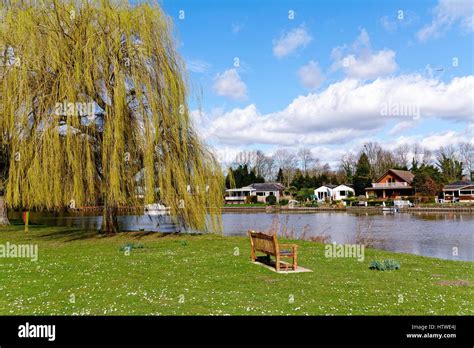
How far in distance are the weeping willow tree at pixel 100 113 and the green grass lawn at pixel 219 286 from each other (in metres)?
3.75

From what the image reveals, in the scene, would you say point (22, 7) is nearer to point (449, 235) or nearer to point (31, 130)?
point (31, 130)

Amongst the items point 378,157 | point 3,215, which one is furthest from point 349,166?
point 3,215

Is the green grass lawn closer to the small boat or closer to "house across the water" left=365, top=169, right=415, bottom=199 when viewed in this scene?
the small boat

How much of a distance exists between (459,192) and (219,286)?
233 ft

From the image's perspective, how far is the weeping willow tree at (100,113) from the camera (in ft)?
52.5

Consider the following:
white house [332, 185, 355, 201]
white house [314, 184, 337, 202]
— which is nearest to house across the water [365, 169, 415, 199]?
white house [332, 185, 355, 201]

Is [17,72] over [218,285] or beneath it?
over

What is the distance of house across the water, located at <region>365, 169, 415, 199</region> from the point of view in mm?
78250

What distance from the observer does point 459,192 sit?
226ft

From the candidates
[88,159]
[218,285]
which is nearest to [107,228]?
[88,159]

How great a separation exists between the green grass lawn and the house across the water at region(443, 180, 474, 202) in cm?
6218
